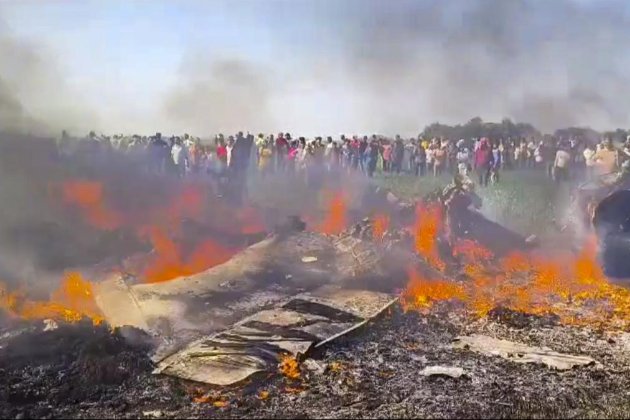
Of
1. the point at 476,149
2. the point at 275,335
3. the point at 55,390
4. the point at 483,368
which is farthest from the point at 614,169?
the point at 55,390

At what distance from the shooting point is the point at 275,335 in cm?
949

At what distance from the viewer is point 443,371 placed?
28.1 ft

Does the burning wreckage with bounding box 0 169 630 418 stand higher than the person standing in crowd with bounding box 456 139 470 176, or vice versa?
the person standing in crowd with bounding box 456 139 470 176

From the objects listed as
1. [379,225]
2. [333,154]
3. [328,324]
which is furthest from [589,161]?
[328,324]

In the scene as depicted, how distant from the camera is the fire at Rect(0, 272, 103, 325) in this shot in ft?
33.6

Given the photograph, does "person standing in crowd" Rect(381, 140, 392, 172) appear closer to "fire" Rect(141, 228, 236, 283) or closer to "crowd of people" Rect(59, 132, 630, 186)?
"crowd of people" Rect(59, 132, 630, 186)

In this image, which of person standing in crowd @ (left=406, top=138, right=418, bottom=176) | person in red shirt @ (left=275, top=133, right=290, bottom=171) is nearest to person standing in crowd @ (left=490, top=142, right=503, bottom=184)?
person standing in crowd @ (left=406, top=138, right=418, bottom=176)

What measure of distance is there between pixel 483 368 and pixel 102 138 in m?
13.2

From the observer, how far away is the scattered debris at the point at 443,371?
8469 millimetres

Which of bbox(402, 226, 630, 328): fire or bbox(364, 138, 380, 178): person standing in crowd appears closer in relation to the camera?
bbox(402, 226, 630, 328): fire

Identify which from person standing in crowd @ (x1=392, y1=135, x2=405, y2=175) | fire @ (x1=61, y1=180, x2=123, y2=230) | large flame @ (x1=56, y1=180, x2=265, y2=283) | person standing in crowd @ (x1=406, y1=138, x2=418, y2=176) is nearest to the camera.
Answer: large flame @ (x1=56, y1=180, x2=265, y2=283)

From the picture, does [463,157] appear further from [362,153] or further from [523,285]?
[523,285]

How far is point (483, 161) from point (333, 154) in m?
4.32

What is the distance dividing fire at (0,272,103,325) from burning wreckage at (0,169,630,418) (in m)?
0.04
